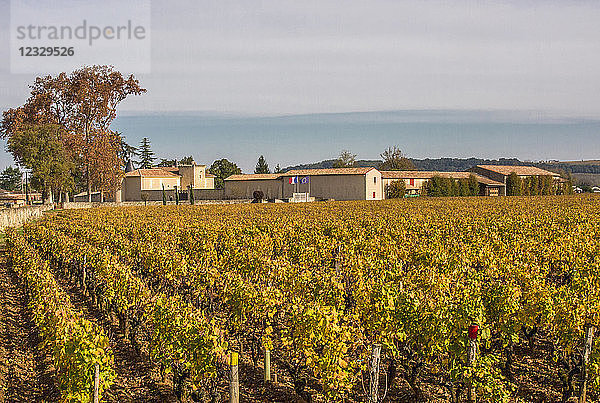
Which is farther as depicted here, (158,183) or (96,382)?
(158,183)

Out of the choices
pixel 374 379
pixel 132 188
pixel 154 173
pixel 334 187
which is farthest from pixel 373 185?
pixel 374 379

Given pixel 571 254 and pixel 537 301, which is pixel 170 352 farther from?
pixel 571 254

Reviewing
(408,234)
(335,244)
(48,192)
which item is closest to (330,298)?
(335,244)

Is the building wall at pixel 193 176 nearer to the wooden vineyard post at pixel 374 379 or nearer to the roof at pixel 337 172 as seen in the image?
the roof at pixel 337 172

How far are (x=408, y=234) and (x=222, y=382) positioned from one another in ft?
39.3

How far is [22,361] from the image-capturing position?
961cm

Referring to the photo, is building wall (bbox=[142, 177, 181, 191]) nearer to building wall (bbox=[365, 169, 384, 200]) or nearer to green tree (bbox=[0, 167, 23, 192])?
building wall (bbox=[365, 169, 384, 200])

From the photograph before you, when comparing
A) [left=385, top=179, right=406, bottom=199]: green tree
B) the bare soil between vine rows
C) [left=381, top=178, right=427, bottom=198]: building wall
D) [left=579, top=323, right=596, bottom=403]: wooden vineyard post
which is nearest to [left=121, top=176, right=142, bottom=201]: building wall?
[left=385, top=179, right=406, bottom=199]: green tree

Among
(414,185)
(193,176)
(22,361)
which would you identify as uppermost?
(193,176)

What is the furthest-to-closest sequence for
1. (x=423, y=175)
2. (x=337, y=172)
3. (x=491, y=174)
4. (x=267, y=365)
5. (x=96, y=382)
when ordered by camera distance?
(x=491, y=174)
(x=423, y=175)
(x=337, y=172)
(x=267, y=365)
(x=96, y=382)

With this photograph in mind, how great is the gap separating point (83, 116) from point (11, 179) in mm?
111868

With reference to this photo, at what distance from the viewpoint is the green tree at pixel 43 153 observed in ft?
165

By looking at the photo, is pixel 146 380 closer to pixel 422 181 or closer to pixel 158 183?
pixel 422 181

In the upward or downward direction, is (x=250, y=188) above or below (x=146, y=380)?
above
